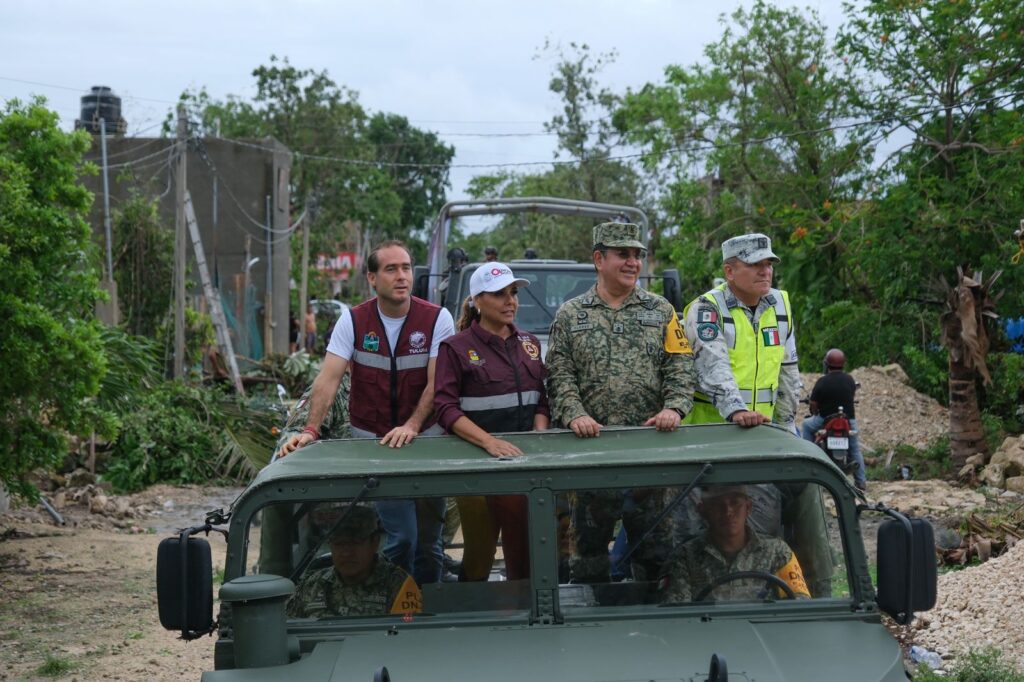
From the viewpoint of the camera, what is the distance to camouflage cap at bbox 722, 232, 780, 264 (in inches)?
203

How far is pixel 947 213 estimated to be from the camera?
46.9 ft

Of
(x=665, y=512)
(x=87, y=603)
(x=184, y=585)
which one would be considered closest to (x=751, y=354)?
(x=665, y=512)

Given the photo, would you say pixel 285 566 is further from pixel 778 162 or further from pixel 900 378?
pixel 778 162

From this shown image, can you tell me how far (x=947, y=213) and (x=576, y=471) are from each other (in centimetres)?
1151

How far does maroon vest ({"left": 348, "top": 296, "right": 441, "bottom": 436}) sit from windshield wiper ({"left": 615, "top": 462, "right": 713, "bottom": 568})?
156 centimetres

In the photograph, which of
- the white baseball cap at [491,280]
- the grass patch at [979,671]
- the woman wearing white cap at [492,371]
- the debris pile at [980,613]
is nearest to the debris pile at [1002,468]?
the debris pile at [980,613]

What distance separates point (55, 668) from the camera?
734cm

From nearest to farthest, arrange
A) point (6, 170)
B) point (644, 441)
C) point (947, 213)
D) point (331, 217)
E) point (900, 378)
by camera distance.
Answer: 1. point (644, 441)
2. point (6, 170)
3. point (947, 213)
4. point (900, 378)
5. point (331, 217)

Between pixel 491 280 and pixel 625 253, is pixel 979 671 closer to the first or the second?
pixel 625 253

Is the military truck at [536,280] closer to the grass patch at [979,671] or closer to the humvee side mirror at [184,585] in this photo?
the grass patch at [979,671]

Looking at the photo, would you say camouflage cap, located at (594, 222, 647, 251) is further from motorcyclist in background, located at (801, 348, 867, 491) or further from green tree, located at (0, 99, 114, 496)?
motorcyclist in background, located at (801, 348, 867, 491)

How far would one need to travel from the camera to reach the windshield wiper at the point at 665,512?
13.0 ft

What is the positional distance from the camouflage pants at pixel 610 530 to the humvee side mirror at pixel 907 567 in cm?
69

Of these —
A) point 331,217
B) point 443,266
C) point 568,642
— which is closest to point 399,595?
point 568,642
